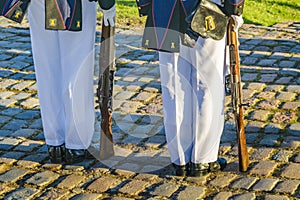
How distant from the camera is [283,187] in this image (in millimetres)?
4266

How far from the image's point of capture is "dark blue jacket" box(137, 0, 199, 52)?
13.1 ft

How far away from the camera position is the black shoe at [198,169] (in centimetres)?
442

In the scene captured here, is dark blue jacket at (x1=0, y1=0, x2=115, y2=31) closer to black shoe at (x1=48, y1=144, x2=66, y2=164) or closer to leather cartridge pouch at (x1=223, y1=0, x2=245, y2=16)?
leather cartridge pouch at (x1=223, y1=0, x2=245, y2=16)

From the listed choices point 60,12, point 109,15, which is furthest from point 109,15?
point 60,12

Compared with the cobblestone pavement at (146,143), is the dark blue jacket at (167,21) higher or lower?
higher

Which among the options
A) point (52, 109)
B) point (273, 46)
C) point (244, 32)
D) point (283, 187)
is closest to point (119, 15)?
point (244, 32)

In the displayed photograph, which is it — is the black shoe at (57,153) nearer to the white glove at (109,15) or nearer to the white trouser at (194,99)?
the white trouser at (194,99)

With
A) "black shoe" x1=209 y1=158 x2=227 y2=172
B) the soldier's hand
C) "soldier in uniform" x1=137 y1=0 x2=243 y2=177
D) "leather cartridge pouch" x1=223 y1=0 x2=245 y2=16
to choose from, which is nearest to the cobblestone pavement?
"black shoe" x1=209 y1=158 x2=227 y2=172

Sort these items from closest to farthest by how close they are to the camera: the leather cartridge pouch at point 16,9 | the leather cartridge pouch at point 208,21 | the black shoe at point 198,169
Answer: the leather cartridge pouch at point 208,21, the leather cartridge pouch at point 16,9, the black shoe at point 198,169

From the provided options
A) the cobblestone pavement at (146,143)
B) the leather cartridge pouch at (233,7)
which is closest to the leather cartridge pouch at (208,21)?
the leather cartridge pouch at (233,7)

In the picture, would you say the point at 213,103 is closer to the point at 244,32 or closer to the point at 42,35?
the point at 42,35

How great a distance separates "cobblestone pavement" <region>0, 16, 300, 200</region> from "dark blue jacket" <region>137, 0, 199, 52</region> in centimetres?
93

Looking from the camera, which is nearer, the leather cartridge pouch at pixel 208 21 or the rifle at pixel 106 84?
the leather cartridge pouch at pixel 208 21

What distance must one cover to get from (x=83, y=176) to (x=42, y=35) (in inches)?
37.6
